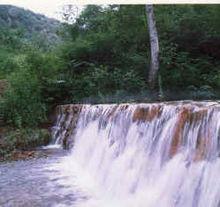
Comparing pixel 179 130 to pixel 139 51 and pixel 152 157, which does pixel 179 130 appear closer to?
pixel 152 157

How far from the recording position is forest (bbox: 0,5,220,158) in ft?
18.2

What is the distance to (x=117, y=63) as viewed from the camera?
6699 millimetres

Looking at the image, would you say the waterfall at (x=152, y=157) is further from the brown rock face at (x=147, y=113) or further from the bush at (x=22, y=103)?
the bush at (x=22, y=103)

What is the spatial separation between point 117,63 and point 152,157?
3.85 meters

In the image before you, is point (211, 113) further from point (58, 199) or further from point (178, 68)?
point (178, 68)

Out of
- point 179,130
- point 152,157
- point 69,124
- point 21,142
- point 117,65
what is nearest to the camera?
point 179,130

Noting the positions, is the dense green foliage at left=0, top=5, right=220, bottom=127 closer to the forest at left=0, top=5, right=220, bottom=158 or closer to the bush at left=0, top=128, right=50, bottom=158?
the forest at left=0, top=5, right=220, bottom=158

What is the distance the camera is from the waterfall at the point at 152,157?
7.65 ft

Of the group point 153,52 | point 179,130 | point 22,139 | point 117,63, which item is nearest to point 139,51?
point 117,63

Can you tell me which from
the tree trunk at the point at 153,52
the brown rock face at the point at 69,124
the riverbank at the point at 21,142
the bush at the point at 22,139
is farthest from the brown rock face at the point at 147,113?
the tree trunk at the point at 153,52

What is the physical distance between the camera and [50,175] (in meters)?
3.70

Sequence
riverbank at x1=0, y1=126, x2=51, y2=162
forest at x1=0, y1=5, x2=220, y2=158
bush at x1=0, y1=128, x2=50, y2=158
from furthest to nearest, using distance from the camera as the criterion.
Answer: forest at x1=0, y1=5, x2=220, y2=158 → bush at x1=0, y1=128, x2=50, y2=158 → riverbank at x1=0, y1=126, x2=51, y2=162

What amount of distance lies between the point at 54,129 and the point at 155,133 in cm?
252

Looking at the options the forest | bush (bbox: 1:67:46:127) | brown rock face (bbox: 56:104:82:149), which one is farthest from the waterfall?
the forest
